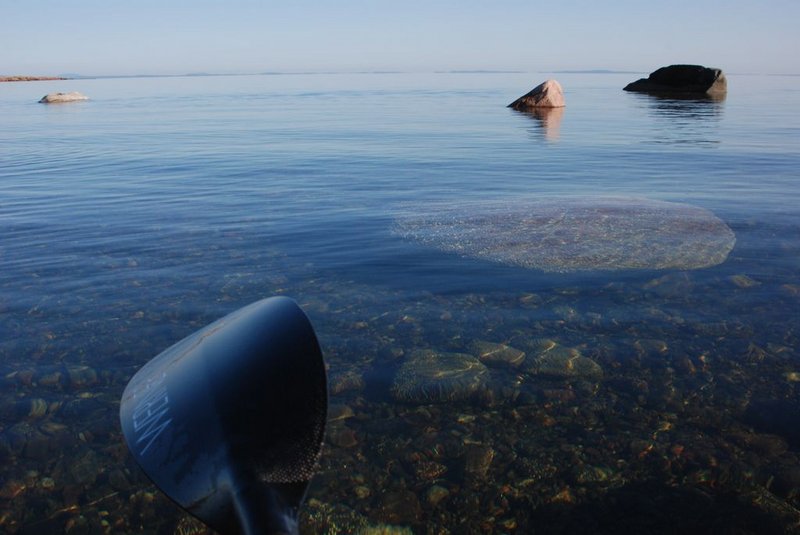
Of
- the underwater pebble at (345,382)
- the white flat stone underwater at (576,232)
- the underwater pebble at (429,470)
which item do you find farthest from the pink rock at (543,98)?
the underwater pebble at (429,470)

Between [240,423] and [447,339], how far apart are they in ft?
11.2

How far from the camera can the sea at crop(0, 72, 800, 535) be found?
3633mm

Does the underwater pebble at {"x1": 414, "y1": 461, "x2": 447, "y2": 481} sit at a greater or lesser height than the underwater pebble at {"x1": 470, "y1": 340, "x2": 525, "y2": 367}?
lesser

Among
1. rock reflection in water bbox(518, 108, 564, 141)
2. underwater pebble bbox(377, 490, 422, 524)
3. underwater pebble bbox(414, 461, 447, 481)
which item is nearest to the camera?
underwater pebble bbox(377, 490, 422, 524)

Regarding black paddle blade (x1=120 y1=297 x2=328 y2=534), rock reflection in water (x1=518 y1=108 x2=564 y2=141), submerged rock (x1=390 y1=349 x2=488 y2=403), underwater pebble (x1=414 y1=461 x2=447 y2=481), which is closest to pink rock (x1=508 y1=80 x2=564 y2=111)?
rock reflection in water (x1=518 y1=108 x2=564 y2=141)

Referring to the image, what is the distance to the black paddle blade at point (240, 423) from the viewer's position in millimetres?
2262

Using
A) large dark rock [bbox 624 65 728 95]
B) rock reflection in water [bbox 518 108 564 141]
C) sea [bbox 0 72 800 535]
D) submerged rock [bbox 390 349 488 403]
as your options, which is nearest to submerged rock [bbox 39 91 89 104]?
rock reflection in water [bbox 518 108 564 141]

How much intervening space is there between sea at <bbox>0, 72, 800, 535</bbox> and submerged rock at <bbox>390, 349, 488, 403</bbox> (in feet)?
0.07

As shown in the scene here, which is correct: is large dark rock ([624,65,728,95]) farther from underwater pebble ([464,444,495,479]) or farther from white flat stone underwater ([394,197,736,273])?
underwater pebble ([464,444,495,479])

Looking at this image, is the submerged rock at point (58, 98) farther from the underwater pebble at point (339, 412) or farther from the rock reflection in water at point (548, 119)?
the underwater pebble at point (339, 412)

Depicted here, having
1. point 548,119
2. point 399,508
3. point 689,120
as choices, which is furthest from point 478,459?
point 548,119

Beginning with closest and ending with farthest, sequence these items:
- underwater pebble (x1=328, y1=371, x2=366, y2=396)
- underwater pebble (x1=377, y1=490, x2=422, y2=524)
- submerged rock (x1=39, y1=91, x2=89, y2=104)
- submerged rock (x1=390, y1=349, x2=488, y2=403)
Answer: underwater pebble (x1=377, y1=490, x2=422, y2=524), submerged rock (x1=390, y1=349, x2=488, y2=403), underwater pebble (x1=328, y1=371, x2=366, y2=396), submerged rock (x1=39, y1=91, x2=89, y2=104)

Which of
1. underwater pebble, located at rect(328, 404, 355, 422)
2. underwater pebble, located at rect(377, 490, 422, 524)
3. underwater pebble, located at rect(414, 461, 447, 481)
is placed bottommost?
underwater pebble, located at rect(377, 490, 422, 524)

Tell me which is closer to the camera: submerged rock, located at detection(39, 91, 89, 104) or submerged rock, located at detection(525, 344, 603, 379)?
submerged rock, located at detection(525, 344, 603, 379)
